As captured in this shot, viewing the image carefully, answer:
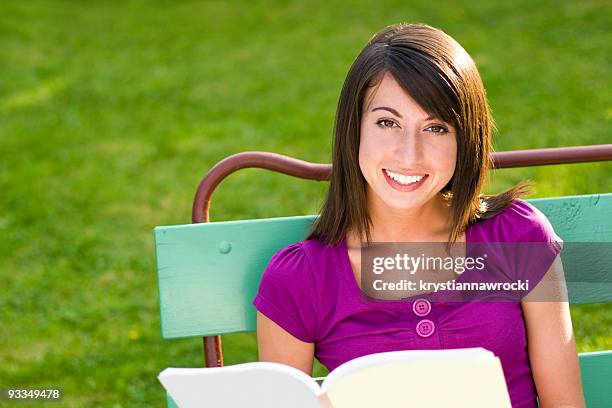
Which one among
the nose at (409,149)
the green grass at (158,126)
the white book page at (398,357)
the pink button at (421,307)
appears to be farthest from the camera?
the green grass at (158,126)

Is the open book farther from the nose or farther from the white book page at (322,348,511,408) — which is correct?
the nose

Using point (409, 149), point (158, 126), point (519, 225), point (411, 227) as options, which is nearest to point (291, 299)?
point (411, 227)

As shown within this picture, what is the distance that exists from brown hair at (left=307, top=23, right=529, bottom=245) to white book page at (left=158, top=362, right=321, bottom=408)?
75 cm

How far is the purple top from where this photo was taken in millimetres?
2107

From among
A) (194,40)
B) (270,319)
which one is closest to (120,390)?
(270,319)

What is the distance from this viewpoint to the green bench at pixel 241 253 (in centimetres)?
229

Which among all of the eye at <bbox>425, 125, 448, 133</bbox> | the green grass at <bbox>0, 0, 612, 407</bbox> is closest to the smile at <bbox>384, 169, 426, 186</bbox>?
the eye at <bbox>425, 125, 448, 133</bbox>

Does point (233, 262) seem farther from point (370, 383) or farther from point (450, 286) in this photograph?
point (370, 383)

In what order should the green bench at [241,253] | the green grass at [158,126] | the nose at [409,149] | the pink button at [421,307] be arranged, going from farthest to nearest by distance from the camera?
the green grass at [158,126] < the green bench at [241,253] < the pink button at [421,307] < the nose at [409,149]

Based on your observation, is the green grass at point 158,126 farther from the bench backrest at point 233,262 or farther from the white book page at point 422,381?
the white book page at point 422,381

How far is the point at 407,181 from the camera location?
6.76 ft
